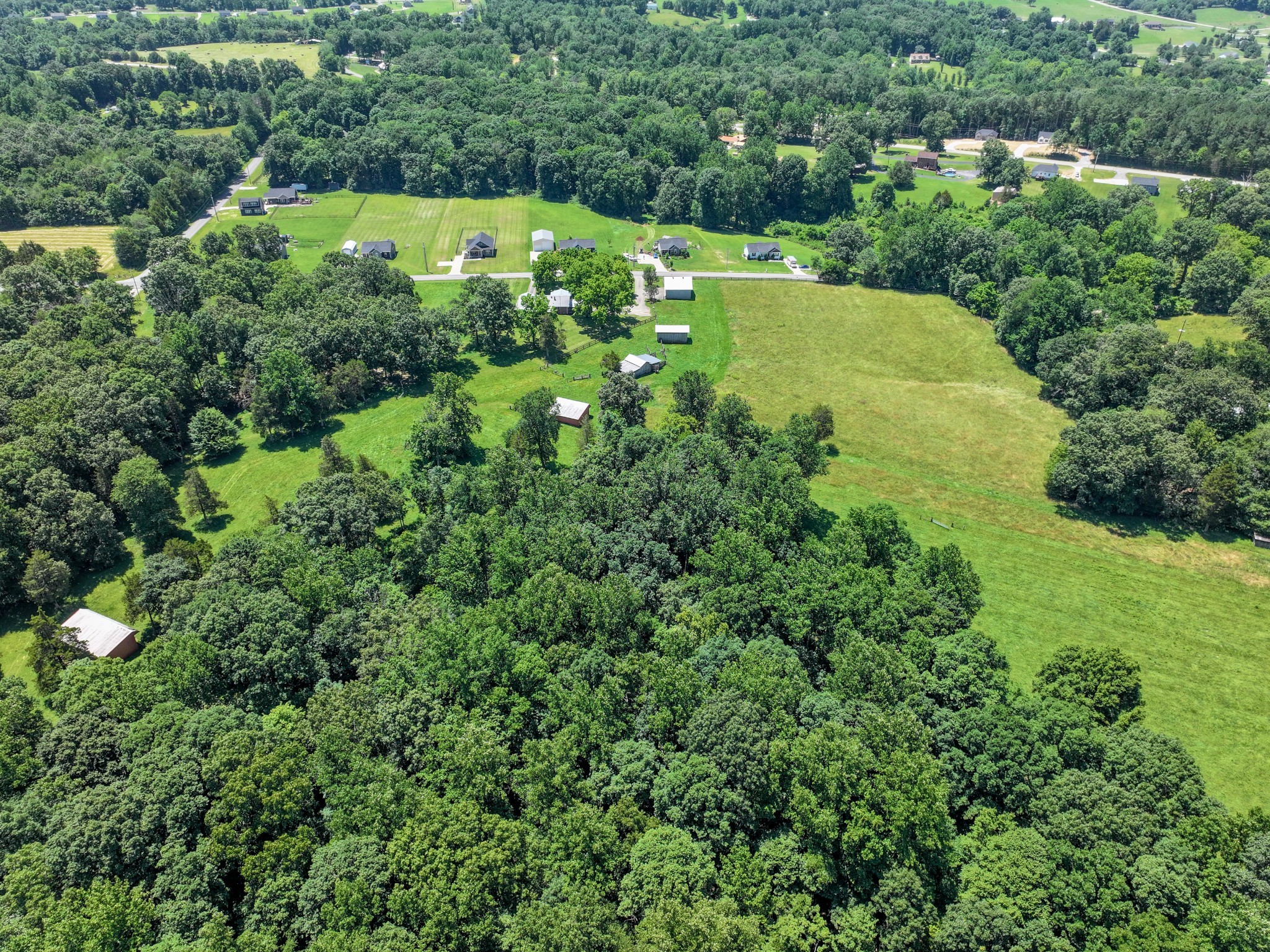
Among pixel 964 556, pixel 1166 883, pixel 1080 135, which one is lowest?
pixel 964 556

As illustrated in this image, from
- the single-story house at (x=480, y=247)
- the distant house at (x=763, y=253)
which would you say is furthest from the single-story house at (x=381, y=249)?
the distant house at (x=763, y=253)

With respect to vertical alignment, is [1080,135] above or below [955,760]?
above

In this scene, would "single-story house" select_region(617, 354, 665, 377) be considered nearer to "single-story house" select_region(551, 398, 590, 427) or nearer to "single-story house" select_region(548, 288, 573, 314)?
"single-story house" select_region(551, 398, 590, 427)

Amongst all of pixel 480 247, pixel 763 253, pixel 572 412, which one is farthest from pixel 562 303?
pixel 763 253

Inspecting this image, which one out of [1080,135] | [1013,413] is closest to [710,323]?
[1013,413]

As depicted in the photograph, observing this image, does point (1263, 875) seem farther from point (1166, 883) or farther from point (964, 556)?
point (964, 556)

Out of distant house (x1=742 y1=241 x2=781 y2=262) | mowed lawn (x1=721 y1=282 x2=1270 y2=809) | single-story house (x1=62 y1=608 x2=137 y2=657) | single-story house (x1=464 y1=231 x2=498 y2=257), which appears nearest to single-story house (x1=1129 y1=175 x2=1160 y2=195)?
mowed lawn (x1=721 y1=282 x2=1270 y2=809)

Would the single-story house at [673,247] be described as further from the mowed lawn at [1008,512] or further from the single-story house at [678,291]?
the mowed lawn at [1008,512]

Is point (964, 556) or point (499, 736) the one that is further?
point (964, 556)
